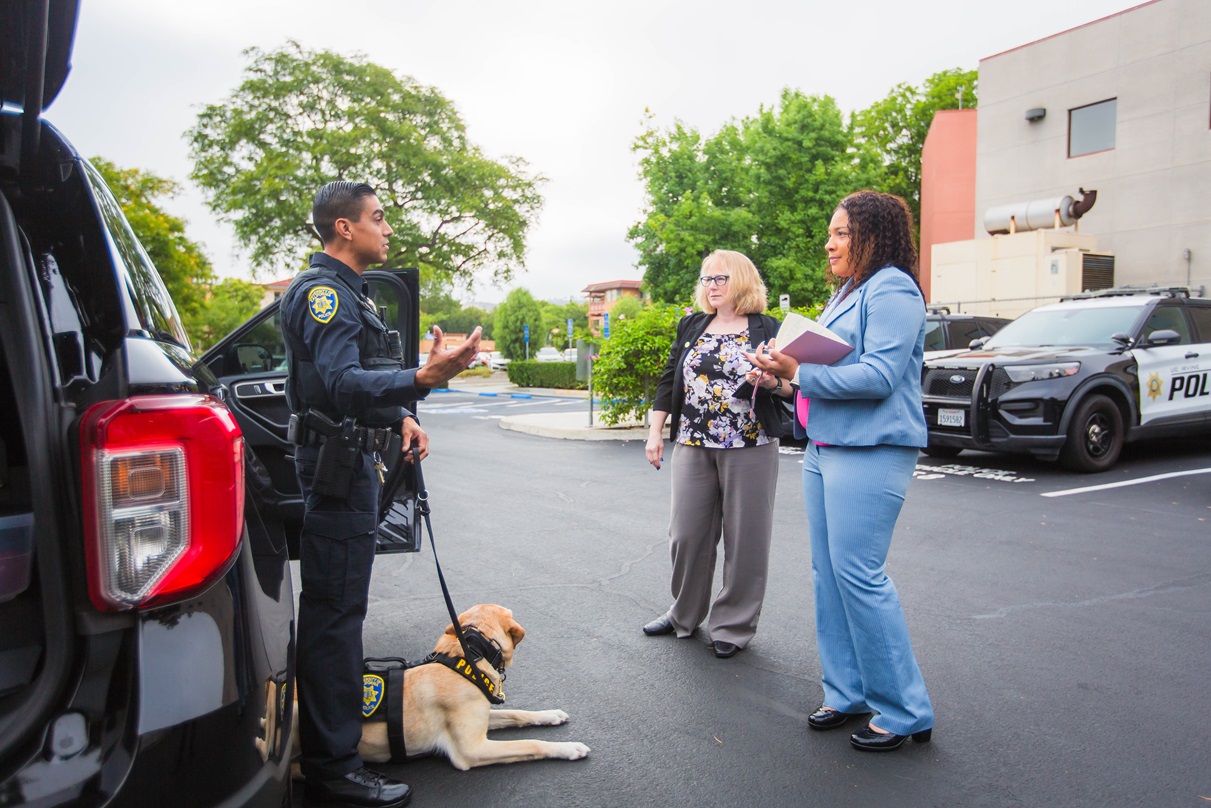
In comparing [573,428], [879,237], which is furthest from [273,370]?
[573,428]

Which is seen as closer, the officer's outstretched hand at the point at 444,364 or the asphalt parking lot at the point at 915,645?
the officer's outstretched hand at the point at 444,364

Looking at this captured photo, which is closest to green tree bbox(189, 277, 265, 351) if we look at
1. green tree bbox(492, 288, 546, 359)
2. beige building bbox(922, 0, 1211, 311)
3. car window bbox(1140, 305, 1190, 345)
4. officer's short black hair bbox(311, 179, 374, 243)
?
green tree bbox(492, 288, 546, 359)

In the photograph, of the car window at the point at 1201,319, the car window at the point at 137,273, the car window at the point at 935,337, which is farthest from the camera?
the car window at the point at 935,337

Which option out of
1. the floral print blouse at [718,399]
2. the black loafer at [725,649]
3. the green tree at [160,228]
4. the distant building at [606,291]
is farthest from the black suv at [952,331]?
the distant building at [606,291]

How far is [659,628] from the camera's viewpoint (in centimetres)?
424

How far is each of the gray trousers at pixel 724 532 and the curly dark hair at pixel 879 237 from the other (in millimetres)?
1177

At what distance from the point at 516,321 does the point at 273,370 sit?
68.1m

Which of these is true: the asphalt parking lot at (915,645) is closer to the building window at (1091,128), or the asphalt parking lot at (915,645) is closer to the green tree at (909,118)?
the building window at (1091,128)

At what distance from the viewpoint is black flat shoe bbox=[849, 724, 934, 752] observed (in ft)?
9.86

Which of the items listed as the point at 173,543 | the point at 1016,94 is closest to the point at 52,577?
the point at 173,543

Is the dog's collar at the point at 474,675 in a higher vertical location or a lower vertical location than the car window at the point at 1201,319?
lower

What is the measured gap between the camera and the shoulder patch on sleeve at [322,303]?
8.29 ft

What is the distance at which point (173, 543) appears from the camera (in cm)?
149

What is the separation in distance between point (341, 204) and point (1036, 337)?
363 inches
